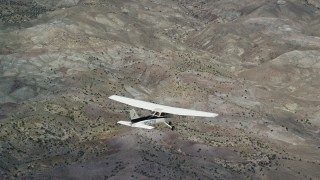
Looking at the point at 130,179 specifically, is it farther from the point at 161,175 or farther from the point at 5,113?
the point at 5,113

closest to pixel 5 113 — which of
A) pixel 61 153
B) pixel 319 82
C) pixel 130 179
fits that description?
pixel 61 153

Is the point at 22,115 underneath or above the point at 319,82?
above

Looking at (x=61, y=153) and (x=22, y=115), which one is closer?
(x=61, y=153)

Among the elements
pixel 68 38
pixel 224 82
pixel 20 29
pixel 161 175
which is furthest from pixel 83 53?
pixel 161 175

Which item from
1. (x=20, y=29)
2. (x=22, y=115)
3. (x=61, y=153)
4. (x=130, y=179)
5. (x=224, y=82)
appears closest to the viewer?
(x=130, y=179)

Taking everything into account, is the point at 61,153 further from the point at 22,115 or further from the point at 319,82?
the point at 319,82

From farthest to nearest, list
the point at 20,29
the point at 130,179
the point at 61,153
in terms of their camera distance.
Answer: the point at 20,29 < the point at 61,153 < the point at 130,179
